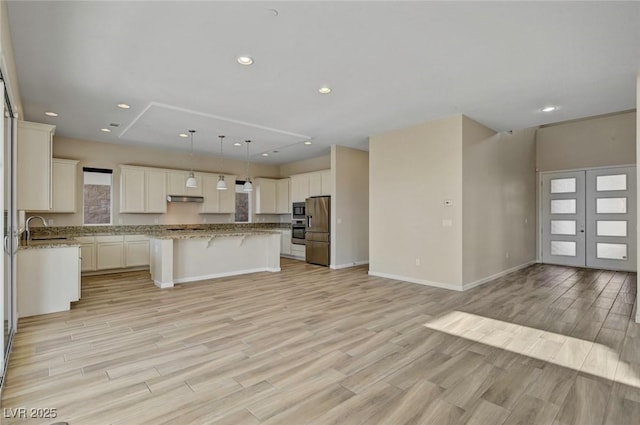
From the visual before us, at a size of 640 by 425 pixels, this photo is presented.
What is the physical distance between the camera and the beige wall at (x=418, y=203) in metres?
5.28

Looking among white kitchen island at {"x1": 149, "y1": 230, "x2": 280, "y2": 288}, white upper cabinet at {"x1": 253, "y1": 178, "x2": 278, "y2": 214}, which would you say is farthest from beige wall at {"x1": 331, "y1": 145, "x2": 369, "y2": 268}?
white upper cabinet at {"x1": 253, "y1": 178, "x2": 278, "y2": 214}

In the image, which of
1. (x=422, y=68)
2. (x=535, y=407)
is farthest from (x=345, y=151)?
(x=535, y=407)

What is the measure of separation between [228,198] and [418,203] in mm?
5254

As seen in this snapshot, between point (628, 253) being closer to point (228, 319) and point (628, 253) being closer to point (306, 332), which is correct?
point (306, 332)

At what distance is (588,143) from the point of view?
7.55m

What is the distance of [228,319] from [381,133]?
4479 millimetres

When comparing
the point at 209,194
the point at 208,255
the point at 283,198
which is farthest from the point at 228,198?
the point at 208,255

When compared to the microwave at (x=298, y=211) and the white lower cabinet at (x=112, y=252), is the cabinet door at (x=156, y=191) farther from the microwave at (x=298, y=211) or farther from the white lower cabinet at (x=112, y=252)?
the microwave at (x=298, y=211)

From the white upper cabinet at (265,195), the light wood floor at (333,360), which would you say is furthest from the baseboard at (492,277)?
the white upper cabinet at (265,195)

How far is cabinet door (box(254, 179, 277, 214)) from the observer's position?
371 inches

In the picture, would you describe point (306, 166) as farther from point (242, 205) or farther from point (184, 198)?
point (184, 198)

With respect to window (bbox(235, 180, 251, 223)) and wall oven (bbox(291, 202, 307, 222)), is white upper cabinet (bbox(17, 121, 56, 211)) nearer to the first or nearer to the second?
window (bbox(235, 180, 251, 223))

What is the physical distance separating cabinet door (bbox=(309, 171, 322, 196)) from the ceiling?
2809 mm

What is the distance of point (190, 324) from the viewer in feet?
12.0
